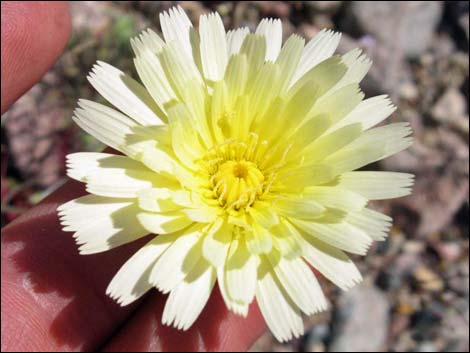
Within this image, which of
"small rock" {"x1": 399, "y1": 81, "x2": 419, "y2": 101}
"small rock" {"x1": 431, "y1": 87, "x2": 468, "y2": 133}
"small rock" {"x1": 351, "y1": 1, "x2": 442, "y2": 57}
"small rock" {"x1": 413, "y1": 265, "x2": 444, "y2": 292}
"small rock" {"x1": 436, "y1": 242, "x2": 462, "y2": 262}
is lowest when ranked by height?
"small rock" {"x1": 413, "y1": 265, "x2": 444, "y2": 292}

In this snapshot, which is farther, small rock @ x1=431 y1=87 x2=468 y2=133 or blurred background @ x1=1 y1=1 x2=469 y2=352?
small rock @ x1=431 y1=87 x2=468 y2=133

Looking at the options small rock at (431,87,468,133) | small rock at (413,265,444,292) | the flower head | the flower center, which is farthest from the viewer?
small rock at (431,87,468,133)

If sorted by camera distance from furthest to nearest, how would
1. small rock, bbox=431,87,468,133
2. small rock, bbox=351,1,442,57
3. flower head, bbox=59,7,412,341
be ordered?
small rock, bbox=351,1,442,57 < small rock, bbox=431,87,468,133 < flower head, bbox=59,7,412,341

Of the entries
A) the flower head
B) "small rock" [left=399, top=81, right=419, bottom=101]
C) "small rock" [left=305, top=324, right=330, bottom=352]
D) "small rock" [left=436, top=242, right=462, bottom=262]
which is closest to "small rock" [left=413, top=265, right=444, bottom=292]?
"small rock" [left=436, top=242, right=462, bottom=262]

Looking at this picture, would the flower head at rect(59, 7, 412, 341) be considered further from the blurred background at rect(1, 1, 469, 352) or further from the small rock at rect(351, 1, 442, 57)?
the small rock at rect(351, 1, 442, 57)

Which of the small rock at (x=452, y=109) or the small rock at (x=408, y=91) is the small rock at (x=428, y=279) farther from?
the small rock at (x=408, y=91)

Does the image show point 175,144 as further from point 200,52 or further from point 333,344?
point 333,344

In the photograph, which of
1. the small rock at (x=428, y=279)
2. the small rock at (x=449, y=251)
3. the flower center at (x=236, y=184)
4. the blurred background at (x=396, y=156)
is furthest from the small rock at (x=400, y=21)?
the flower center at (x=236, y=184)
